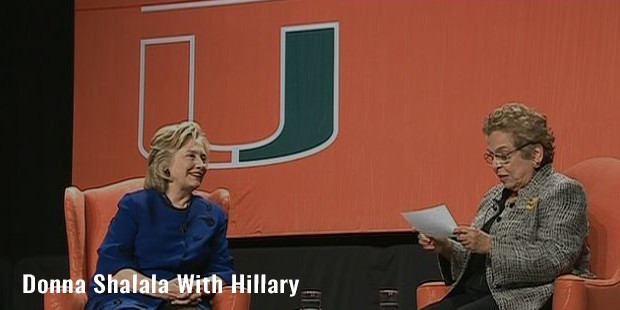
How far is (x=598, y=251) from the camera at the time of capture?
3643mm

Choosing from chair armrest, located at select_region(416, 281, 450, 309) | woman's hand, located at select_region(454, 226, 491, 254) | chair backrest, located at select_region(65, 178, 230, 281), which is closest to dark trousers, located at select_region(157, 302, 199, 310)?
chair backrest, located at select_region(65, 178, 230, 281)

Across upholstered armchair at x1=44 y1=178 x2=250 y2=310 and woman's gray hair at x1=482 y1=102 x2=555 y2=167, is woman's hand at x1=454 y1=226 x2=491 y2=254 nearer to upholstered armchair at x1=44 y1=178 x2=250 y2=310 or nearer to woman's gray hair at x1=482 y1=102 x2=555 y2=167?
woman's gray hair at x1=482 y1=102 x2=555 y2=167

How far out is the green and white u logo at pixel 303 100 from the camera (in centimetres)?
462

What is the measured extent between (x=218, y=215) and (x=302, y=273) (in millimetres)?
966

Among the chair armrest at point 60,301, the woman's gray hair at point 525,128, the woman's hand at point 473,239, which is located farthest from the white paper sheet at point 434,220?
the chair armrest at point 60,301

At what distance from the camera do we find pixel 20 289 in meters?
5.19

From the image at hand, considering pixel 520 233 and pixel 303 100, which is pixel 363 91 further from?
pixel 520 233

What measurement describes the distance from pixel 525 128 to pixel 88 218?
169 cm

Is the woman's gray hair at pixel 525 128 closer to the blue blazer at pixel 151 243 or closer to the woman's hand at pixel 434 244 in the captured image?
the woman's hand at pixel 434 244

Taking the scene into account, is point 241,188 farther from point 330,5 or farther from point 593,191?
point 593,191

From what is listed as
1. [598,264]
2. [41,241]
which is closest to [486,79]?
[598,264]

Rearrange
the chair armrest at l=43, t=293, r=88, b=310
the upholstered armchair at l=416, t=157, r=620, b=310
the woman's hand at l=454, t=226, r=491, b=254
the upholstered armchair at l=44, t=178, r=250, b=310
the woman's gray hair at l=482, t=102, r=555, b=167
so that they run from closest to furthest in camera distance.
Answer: the upholstered armchair at l=416, t=157, r=620, b=310
the woman's hand at l=454, t=226, r=491, b=254
the woman's gray hair at l=482, t=102, r=555, b=167
the chair armrest at l=43, t=293, r=88, b=310
the upholstered armchair at l=44, t=178, r=250, b=310

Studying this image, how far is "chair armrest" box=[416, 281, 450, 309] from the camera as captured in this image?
3736 mm

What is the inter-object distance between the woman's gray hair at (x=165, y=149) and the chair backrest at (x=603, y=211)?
4.36 ft
